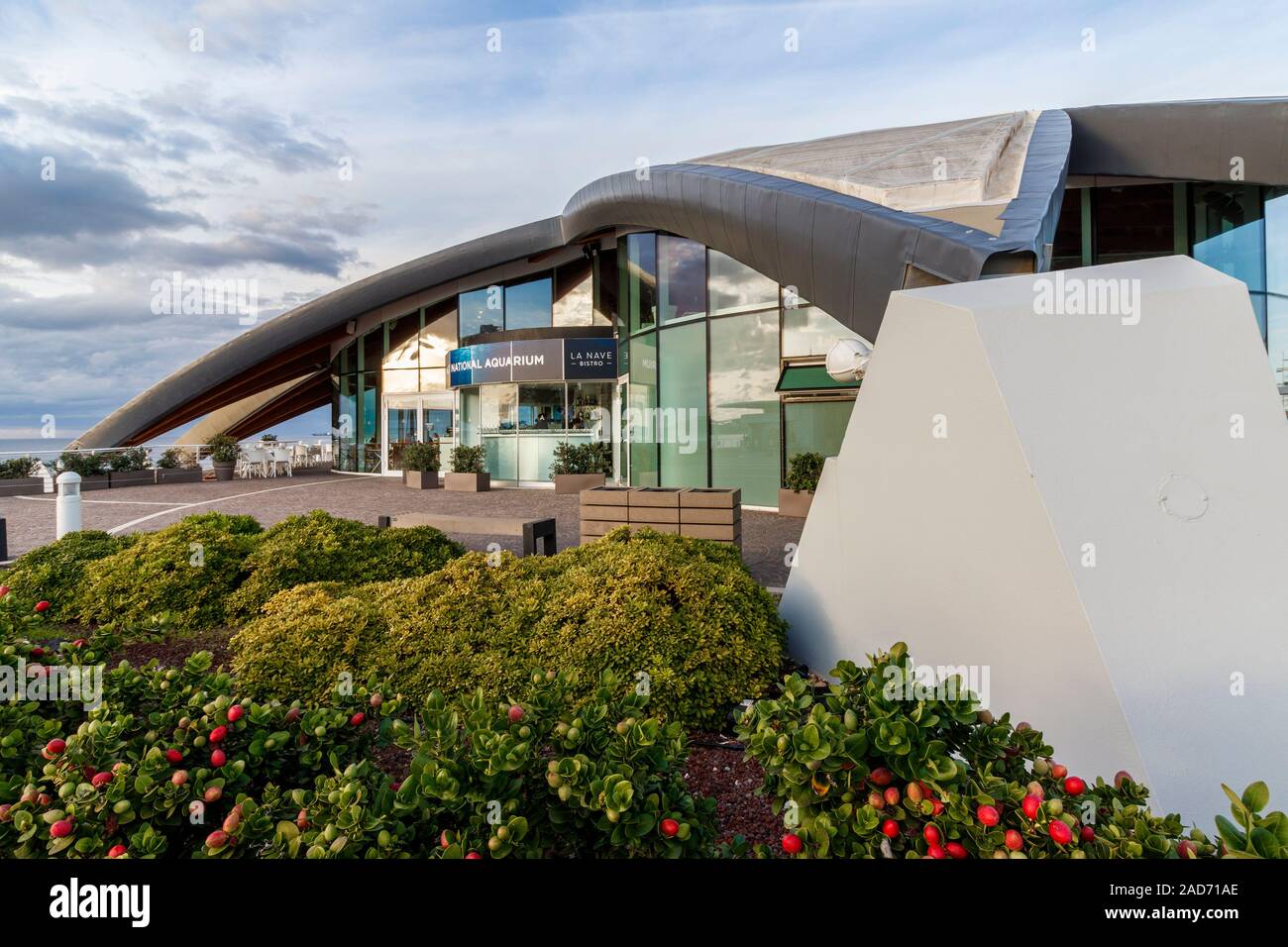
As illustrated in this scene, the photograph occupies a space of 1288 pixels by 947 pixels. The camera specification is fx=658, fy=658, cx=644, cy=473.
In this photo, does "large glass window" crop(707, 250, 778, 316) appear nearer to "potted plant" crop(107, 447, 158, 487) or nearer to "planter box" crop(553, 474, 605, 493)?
"planter box" crop(553, 474, 605, 493)

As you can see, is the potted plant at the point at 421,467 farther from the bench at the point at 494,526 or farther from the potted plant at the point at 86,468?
the bench at the point at 494,526

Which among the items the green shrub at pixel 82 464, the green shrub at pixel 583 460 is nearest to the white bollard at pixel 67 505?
the green shrub at pixel 583 460

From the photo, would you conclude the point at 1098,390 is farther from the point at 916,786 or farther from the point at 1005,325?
the point at 916,786

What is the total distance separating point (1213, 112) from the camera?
488 inches

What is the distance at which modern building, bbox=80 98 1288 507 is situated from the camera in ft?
27.5

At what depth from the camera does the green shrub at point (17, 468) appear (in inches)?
800

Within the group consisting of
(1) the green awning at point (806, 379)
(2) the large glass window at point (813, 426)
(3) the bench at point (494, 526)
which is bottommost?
(3) the bench at point (494, 526)

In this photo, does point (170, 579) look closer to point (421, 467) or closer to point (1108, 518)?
point (1108, 518)

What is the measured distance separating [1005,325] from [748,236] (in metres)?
8.20

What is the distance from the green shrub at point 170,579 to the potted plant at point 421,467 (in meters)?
14.0

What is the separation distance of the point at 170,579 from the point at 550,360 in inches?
584

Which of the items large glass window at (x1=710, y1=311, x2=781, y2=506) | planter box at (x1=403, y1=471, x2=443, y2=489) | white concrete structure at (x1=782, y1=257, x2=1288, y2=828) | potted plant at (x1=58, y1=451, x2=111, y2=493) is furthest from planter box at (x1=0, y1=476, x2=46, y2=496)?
white concrete structure at (x1=782, y1=257, x2=1288, y2=828)

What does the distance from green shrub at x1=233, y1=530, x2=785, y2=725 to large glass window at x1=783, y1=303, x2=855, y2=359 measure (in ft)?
31.2
